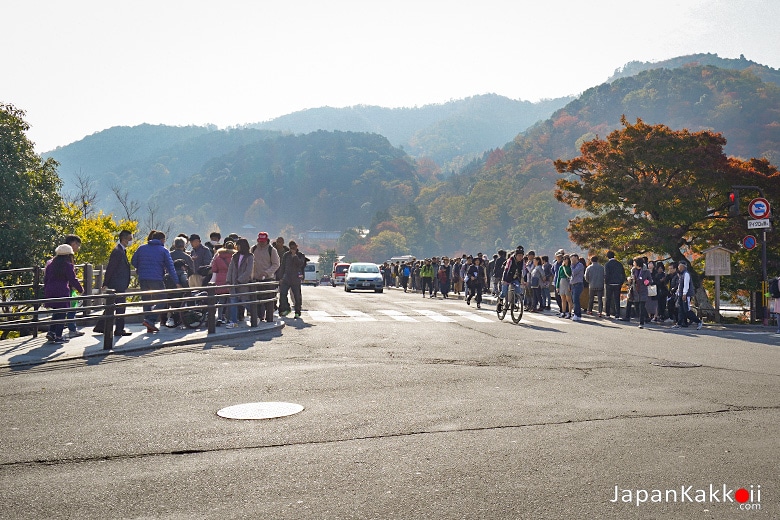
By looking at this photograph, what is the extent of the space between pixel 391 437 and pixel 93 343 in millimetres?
8280

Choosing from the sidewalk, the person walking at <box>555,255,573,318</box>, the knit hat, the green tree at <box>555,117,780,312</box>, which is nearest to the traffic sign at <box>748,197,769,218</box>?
the green tree at <box>555,117,780,312</box>

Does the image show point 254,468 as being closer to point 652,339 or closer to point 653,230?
point 652,339

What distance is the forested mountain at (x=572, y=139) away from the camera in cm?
14538

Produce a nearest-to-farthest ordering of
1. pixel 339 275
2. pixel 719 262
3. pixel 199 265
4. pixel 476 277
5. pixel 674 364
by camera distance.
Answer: pixel 674 364, pixel 199 265, pixel 719 262, pixel 476 277, pixel 339 275

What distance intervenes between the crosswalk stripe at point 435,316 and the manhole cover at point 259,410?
1165cm

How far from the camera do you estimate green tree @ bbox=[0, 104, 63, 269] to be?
24.9 m

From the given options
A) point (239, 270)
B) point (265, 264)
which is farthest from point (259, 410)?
point (265, 264)

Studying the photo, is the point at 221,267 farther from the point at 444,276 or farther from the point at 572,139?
the point at 572,139

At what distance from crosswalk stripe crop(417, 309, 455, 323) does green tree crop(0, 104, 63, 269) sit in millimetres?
14566

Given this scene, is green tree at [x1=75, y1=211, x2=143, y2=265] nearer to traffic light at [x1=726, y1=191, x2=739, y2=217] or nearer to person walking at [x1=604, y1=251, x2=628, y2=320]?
person walking at [x1=604, y1=251, x2=628, y2=320]

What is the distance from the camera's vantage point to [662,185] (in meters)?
24.0

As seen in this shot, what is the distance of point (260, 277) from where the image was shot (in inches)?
658

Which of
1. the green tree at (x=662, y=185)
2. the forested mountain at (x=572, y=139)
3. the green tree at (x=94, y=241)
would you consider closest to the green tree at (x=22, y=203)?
the green tree at (x=94, y=241)

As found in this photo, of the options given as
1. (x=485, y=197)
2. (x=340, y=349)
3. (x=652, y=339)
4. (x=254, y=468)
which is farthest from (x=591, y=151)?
(x=485, y=197)
